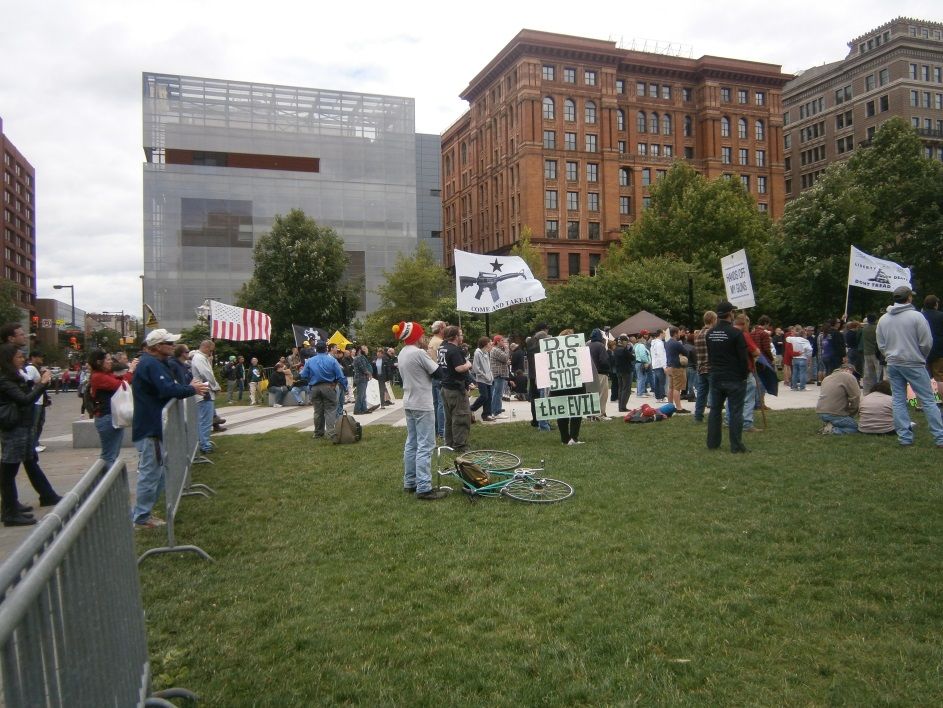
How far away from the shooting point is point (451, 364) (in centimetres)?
1040

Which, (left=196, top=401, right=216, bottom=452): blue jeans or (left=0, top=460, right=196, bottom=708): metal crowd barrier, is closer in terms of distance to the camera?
(left=0, top=460, right=196, bottom=708): metal crowd barrier

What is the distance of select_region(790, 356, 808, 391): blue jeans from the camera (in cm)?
2112

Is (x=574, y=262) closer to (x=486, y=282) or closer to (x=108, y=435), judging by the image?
(x=486, y=282)

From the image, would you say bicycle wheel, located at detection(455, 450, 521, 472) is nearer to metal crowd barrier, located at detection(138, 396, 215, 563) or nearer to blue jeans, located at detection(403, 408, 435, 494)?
blue jeans, located at detection(403, 408, 435, 494)

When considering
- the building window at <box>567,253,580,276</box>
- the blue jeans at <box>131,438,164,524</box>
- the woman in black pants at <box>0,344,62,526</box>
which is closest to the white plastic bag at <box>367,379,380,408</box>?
the woman in black pants at <box>0,344,62,526</box>

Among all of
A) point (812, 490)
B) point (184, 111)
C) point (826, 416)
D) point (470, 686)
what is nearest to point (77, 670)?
point (470, 686)

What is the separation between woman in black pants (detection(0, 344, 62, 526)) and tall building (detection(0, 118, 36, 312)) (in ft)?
362

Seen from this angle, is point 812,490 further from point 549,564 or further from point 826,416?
point 826,416

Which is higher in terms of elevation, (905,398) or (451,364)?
(451,364)

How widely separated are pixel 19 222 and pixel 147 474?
124448mm

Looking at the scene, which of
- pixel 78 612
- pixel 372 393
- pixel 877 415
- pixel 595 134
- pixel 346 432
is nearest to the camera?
pixel 78 612

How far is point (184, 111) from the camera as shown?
198 feet

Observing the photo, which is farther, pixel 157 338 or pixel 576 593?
pixel 157 338

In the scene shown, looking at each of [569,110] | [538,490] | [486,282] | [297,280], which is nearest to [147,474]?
[538,490]
